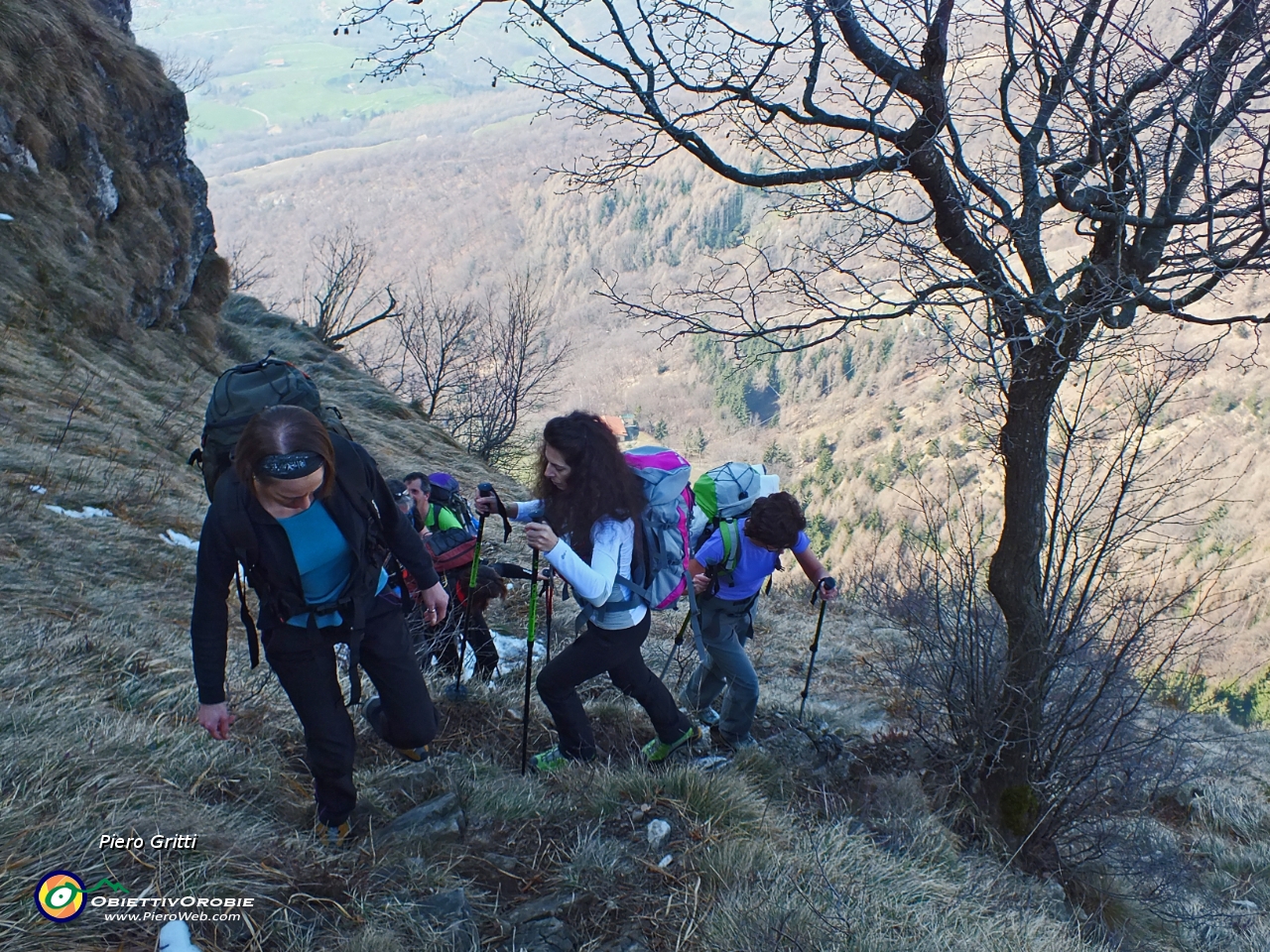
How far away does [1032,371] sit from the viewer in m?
3.89

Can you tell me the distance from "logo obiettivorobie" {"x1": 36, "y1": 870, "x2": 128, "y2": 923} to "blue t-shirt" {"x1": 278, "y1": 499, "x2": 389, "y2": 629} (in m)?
0.88

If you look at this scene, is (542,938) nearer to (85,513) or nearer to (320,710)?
(320,710)

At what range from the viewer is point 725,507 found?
421 cm

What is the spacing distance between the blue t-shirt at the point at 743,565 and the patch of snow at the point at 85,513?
5088 millimetres

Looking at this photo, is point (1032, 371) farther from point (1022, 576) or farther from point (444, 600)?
point (444, 600)

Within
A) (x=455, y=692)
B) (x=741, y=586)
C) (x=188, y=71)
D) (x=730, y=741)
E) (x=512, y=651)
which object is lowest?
(x=512, y=651)

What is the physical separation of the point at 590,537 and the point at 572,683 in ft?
2.61

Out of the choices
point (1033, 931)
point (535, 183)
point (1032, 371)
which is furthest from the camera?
point (535, 183)

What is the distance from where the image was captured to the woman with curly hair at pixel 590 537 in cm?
309

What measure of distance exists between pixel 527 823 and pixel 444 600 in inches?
37.9

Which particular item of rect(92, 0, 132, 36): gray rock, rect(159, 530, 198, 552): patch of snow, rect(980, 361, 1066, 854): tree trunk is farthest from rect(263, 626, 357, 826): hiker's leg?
rect(92, 0, 132, 36): gray rock

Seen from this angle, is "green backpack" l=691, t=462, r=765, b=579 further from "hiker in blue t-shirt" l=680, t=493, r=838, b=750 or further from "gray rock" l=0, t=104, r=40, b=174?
"gray rock" l=0, t=104, r=40, b=174

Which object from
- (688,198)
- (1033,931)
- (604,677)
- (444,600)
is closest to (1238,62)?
(1033,931)

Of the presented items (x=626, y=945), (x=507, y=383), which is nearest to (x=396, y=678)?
(x=626, y=945)
